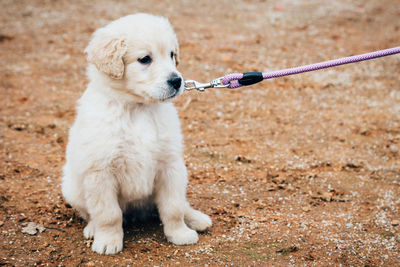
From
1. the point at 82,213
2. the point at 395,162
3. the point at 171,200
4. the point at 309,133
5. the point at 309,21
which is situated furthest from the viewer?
the point at 309,21

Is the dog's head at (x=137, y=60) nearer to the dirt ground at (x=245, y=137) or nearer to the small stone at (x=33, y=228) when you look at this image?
the dirt ground at (x=245, y=137)

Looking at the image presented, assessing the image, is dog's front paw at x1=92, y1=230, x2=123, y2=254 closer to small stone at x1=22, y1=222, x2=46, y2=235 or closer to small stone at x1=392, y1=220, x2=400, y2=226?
small stone at x1=22, y1=222, x2=46, y2=235

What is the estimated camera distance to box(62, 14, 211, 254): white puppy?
9.64 ft

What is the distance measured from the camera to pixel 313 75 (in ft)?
23.0

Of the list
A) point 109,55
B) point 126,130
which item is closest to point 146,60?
point 109,55

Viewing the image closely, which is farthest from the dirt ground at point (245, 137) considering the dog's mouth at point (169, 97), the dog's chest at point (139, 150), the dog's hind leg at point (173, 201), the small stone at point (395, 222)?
the dog's mouth at point (169, 97)

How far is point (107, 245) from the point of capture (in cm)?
311

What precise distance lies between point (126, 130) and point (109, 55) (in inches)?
20.6

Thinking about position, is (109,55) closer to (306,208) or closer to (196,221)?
(196,221)

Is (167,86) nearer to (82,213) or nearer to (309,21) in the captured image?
(82,213)

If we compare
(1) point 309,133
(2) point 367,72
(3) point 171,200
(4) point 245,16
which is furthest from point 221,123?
(4) point 245,16

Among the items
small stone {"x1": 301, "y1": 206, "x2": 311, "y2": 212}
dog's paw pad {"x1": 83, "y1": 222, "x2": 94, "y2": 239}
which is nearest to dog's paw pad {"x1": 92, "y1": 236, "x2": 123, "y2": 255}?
dog's paw pad {"x1": 83, "y1": 222, "x2": 94, "y2": 239}

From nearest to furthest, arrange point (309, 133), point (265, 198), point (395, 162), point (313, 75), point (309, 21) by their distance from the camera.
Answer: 1. point (265, 198)
2. point (395, 162)
3. point (309, 133)
4. point (313, 75)
5. point (309, 21)

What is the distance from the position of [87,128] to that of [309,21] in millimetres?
7318
